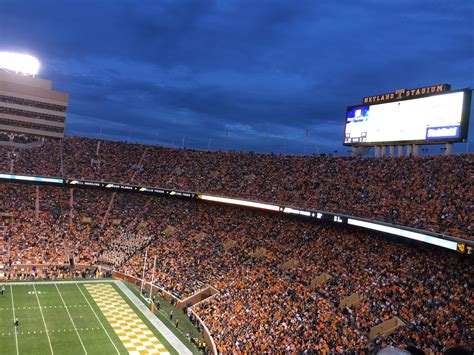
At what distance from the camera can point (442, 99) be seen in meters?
30.3

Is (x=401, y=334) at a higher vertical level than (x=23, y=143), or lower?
lower

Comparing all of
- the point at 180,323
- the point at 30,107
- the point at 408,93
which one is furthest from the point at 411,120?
the point at 30,107

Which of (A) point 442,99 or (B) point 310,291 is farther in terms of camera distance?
(A) point 442,99

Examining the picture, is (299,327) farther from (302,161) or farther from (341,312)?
(302,161)

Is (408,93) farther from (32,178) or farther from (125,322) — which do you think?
(32,178)

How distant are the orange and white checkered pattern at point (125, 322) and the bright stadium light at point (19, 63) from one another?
110 feet

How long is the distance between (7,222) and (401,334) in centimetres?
3662

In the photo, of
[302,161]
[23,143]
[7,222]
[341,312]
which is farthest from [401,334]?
[23,143]

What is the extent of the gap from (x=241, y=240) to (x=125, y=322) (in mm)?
12816

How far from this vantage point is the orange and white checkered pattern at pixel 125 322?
25.5m

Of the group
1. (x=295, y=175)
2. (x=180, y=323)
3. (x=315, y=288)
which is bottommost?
(x=180, y=323)

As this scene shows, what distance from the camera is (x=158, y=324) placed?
95.8ft

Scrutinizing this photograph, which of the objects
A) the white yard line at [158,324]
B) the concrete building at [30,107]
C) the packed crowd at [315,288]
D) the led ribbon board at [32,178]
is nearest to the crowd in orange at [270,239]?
the packed crowd at [315,288]

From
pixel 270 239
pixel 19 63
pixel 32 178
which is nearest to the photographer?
pixel 270 239
